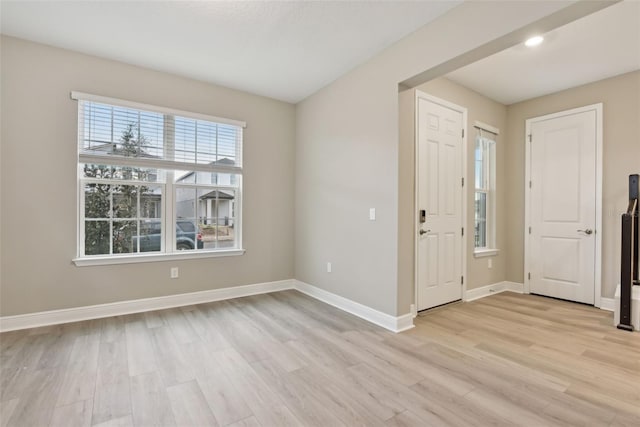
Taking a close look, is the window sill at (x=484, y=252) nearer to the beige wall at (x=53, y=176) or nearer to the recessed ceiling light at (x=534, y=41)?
the recessed ceiling light at (x=534, y=41)

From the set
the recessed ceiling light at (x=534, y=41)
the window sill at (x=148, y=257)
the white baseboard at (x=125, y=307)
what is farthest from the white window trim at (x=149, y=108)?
the recessed ceiling light at (x=534, y=41)

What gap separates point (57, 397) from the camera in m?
1.81

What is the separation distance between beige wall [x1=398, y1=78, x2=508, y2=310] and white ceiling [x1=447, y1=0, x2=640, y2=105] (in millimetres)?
182

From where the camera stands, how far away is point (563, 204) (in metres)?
3.99

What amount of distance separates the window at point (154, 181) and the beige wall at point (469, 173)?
223cm

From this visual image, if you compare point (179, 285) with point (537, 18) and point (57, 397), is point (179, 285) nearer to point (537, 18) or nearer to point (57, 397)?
point (57, 397)

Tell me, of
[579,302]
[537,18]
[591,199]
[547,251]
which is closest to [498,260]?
[547,251]

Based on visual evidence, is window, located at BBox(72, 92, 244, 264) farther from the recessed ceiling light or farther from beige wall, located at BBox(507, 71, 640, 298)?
beige wall, located at BBox(507, 71, 640, 298)

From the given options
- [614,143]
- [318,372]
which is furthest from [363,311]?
[614,143]

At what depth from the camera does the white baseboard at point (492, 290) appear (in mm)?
3959

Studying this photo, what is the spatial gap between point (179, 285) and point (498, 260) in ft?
14.5

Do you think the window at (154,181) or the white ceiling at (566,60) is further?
the window at (154,181)

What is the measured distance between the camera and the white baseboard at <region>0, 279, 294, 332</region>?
2.85 meters

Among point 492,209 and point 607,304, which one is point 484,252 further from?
point 607,304
